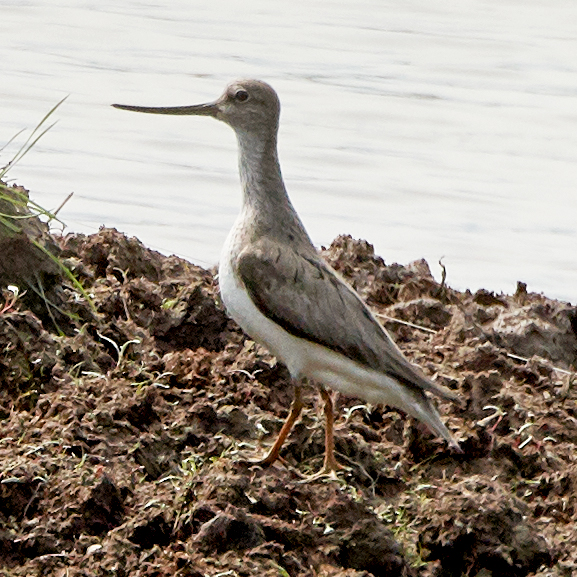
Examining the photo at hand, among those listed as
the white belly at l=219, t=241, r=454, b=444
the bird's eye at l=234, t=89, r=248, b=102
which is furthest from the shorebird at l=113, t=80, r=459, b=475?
the bird's eye at l=234, t=89, r=248, b=102

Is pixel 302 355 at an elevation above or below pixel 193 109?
below

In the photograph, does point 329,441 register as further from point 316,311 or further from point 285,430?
point 316,311

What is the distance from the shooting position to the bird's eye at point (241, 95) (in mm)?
5883

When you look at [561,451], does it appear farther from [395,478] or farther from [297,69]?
[297,69]

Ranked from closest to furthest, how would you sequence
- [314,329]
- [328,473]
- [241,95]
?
[328,473], [314,329], [241,95]

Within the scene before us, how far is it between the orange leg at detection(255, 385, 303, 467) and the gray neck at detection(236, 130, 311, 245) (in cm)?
69

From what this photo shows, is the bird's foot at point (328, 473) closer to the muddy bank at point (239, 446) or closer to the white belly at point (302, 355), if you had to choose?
the muddy bank at point (239, 446)

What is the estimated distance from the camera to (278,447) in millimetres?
5219

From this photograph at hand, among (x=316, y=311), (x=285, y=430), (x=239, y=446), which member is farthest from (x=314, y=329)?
(x=239, y=446)

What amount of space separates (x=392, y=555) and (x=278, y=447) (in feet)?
2.25

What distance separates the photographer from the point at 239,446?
211 inches

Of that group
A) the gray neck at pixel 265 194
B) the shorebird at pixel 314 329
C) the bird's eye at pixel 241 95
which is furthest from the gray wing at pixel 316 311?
the bird's eye at pixel 241 95

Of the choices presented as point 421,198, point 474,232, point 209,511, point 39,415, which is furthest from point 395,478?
point 421,198

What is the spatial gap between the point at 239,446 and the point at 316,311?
612 mm
